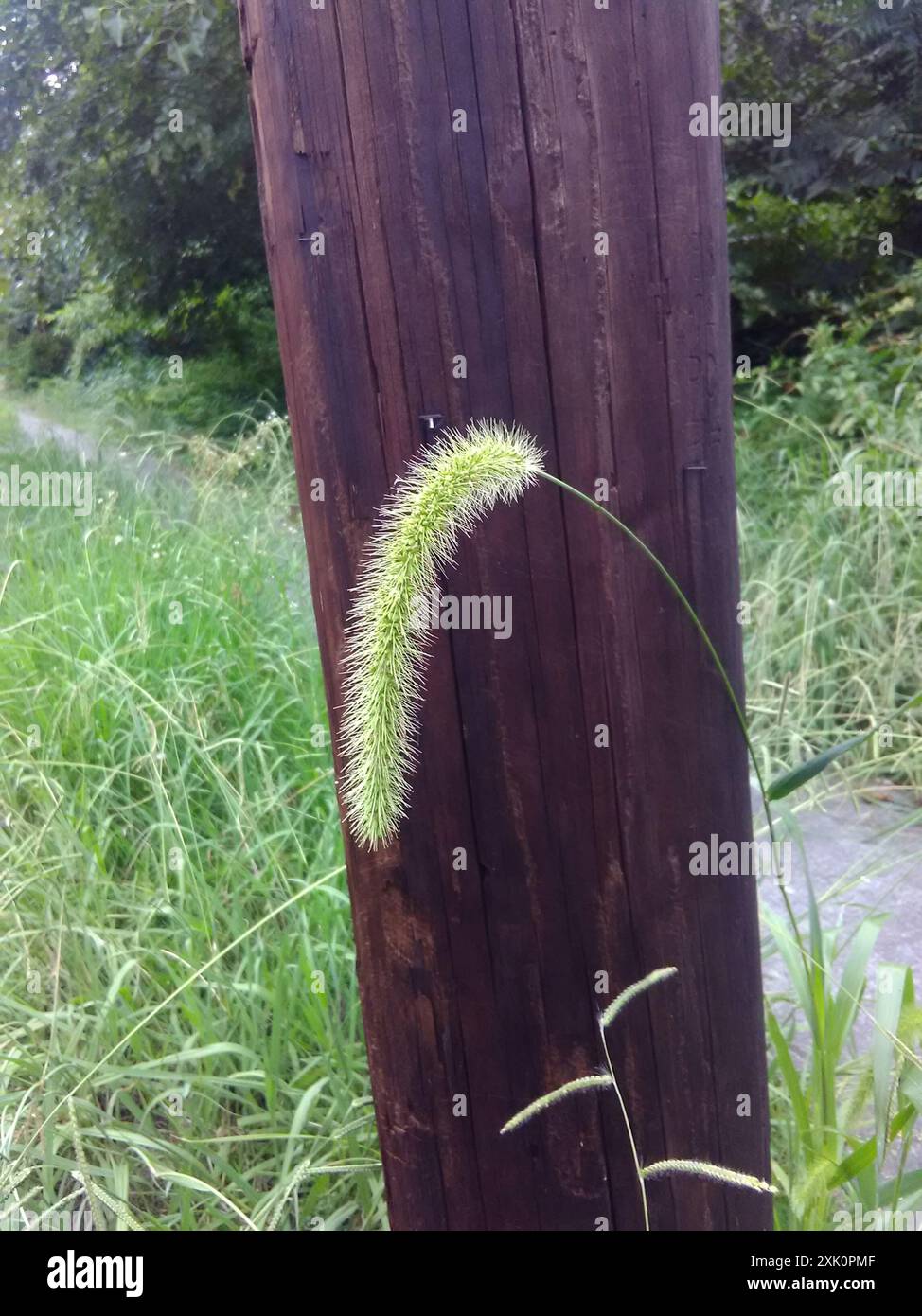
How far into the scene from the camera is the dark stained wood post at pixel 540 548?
45.8 inches

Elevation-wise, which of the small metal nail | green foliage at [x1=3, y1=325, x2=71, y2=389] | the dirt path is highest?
green foliage at [x1=3, y1=325, x2=71, y2=389]

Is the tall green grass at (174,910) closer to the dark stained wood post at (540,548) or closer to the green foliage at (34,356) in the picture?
the dark stained wood post at (540,548)

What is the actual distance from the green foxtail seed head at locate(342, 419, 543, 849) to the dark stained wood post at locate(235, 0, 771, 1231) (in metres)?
0.06

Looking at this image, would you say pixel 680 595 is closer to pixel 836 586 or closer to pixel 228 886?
pixel 228 886

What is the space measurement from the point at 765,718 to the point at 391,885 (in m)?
2.83

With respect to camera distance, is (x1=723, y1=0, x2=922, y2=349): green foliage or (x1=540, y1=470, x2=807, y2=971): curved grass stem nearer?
(x1=540, y1=470, x2=807, y2=971): curved grass stem

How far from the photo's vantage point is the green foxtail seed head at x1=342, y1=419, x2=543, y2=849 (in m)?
1.11

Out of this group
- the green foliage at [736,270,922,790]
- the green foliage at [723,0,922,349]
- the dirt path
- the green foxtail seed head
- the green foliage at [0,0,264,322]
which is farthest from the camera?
the green foliage at [0,0,264,322]

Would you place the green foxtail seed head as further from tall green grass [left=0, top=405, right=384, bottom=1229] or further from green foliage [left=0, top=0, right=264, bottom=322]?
green foliage [left=0, top=0, right=264, bottom=322]

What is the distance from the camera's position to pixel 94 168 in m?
7.30

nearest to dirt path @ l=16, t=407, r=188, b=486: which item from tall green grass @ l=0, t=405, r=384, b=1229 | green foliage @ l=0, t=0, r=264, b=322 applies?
tall green grass @ l=0, t=405, r=384, b=1229

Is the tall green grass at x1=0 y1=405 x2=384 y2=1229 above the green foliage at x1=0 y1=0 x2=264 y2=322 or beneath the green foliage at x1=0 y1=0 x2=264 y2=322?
beneath
